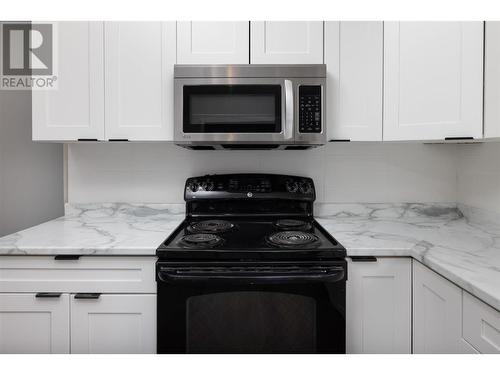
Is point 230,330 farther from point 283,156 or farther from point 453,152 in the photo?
point 453,152

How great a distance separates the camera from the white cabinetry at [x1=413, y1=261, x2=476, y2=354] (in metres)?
1.05

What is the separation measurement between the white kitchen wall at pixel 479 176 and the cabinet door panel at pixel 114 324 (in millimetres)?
1786

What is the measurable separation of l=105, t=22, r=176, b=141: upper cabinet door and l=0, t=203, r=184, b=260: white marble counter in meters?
0.60

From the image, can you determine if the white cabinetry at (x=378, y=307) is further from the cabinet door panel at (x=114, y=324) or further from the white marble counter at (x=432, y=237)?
the cabinet door panel at (x=114, y=324)

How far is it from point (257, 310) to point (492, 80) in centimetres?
139

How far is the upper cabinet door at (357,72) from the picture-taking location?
1.64 metres

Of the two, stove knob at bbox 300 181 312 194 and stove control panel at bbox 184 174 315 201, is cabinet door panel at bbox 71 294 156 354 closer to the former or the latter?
stove control panel at bbox 184 174 315 201

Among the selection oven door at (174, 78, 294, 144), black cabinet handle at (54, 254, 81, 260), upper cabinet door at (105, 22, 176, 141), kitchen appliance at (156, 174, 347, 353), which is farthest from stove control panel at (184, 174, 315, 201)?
black cabinet handle at (54, 254, 81, 260)

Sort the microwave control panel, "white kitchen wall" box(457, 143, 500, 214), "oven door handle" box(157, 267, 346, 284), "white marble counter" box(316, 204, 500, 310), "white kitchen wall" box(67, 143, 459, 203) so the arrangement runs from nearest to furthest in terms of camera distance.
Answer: "white marble counter" box(316, 204, 500, 310) → "oven door handle" box(157, 267, 346, 284) → the microwave control panel → "white kitchen wall" box(457, 143, 500, 214) → "white kitchen wall" box(67, 143, 459, 203)

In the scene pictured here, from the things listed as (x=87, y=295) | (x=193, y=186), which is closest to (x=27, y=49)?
(x=193, y=186)

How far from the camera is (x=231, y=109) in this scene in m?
1.59

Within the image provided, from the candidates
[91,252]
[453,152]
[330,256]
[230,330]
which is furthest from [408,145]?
[91,252]

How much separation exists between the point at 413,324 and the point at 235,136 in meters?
1.13

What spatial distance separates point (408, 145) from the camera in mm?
1995
